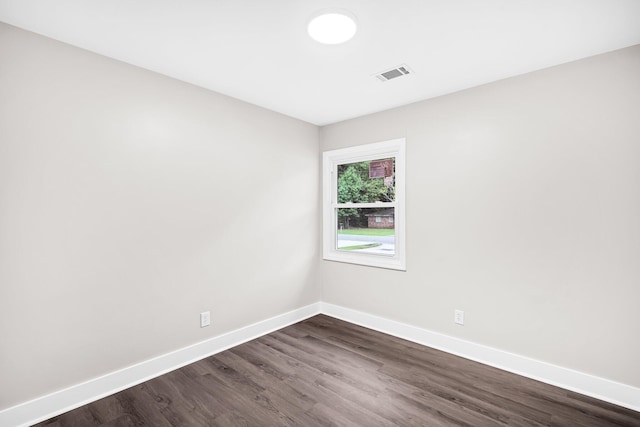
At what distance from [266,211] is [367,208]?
1239mm

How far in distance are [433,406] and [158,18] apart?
311cm

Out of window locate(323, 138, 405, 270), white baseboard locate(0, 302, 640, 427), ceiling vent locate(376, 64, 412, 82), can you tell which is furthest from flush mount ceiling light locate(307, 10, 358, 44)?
white baseboard locate(0, 302, 640, 427)

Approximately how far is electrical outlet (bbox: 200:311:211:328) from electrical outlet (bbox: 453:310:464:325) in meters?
2.36

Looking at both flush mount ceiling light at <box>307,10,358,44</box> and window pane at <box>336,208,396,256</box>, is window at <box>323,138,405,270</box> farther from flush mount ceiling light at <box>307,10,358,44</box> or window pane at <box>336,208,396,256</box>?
flush mount ceiling light at <box>307,10,358,44</box>

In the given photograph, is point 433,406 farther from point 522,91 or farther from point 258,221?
point 522,91

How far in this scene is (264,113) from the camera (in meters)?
3.39

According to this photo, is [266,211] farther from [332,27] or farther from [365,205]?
[332,27]

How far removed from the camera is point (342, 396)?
225 centimetres

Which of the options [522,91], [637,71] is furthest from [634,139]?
[522,91]

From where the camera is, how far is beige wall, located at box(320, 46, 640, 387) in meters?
2.15

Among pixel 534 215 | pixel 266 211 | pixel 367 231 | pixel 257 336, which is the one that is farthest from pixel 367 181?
pixel 257 336

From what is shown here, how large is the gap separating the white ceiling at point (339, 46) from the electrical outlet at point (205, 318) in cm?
212

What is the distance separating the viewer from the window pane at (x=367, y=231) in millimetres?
3533

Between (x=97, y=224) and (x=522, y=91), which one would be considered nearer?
(x=97, y=224)
